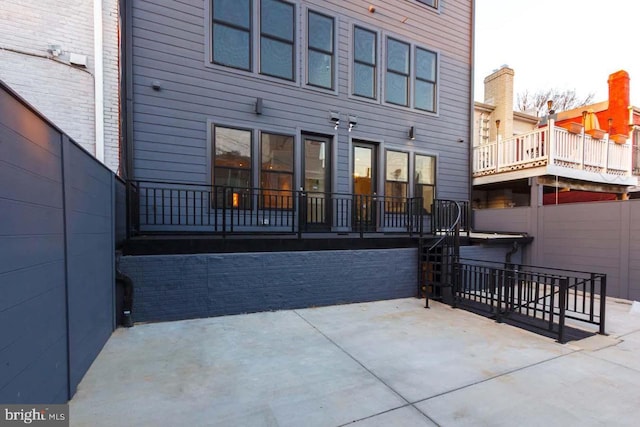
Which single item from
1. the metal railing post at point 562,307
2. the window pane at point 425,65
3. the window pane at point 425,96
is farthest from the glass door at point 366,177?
the metal railing post at point 562,307

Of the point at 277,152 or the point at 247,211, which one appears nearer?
the point at 247,211

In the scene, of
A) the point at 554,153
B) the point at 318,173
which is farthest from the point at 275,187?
the point at 554,153

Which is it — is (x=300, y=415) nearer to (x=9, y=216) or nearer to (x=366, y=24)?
(x=9, y=216)

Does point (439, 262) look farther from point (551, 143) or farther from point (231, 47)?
point (231, 47)

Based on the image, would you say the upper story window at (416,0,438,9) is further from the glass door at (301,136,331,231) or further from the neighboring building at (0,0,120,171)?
the neighboring building at (0,0,120,171)

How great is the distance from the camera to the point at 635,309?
538 cm

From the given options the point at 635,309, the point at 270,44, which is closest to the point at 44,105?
the point at 270,44

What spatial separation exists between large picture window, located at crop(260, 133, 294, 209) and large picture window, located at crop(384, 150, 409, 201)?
8.33 ft

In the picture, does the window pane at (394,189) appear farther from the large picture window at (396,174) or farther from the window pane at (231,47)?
the window pane at (231,47)

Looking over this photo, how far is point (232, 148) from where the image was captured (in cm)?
612

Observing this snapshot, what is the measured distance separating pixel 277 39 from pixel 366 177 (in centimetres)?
355

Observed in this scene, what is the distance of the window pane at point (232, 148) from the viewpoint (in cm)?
601

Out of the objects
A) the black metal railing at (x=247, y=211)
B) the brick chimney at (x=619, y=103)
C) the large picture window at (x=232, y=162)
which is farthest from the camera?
the brick chimney at (x=619, y=103)

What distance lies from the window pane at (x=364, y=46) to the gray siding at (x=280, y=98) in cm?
20
